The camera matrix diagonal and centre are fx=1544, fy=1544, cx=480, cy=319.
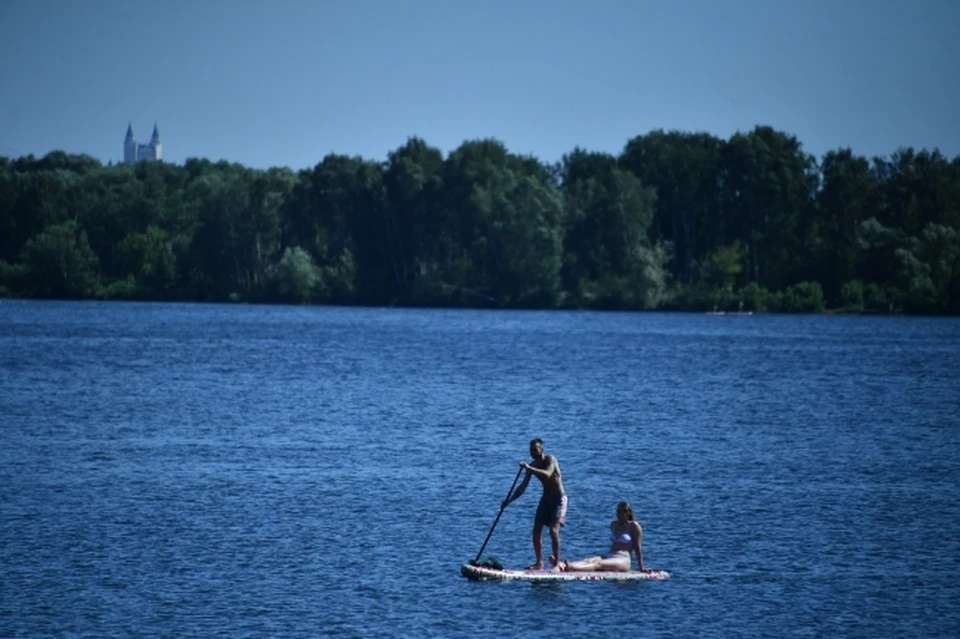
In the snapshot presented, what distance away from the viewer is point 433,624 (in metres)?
22.5

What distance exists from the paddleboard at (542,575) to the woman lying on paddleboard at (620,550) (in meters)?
0.12

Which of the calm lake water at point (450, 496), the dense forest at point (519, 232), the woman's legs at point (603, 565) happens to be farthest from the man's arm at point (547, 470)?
the dense forest at point (519, 232)

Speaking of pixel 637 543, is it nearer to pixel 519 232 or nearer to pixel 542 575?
pixel 542 575

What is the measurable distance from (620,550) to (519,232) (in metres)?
117

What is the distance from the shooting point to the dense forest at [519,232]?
5507 inches

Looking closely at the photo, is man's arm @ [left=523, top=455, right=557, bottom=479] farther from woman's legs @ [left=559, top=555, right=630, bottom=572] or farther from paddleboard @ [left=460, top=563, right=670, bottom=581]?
paddleboard @ [left=460, top=563, right=670, bottom=581]

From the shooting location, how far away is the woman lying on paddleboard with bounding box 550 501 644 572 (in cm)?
2553

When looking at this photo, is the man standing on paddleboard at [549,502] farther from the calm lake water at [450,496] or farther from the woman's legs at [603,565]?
the calm lake water at [450,496]

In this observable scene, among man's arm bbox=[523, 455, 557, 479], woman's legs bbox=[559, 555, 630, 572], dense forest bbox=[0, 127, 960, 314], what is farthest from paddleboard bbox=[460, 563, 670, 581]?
dense forest bbox=[0, 127, 960, 314]

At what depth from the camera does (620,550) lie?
25828 mm

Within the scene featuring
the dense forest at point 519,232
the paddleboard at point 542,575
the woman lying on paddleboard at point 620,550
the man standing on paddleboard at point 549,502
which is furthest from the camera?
the dense forest at point 519,232

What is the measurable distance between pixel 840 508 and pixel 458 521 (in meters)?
8.56

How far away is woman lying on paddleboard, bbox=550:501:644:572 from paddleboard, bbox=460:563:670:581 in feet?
0.39

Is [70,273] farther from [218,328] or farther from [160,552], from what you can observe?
[160,552]
